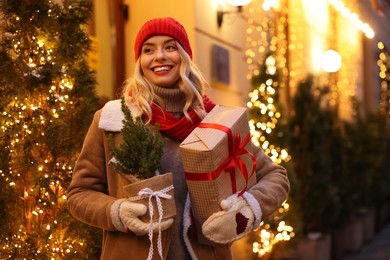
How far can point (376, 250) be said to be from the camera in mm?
11820

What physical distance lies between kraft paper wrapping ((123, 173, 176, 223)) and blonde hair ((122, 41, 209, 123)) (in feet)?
1.16

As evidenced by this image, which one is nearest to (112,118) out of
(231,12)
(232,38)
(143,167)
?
(143,167)

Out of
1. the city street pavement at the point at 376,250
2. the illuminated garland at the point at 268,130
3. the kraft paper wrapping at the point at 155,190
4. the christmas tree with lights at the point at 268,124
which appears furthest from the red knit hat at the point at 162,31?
the city street pavement at the point at 376,250

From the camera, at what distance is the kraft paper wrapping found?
9.24ft

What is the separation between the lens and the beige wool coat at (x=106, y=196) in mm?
→ 3004

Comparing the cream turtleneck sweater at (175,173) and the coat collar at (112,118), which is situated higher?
the coat collar at (112,118)

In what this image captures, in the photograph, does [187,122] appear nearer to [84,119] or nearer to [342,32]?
[84,119]

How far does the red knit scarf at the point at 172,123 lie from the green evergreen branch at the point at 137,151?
244mm

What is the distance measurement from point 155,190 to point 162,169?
0.95 ft

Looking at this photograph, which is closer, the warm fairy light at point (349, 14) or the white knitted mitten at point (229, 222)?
the white knitted mitten at point (229, 222)

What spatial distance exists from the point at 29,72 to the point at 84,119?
1.31 ft

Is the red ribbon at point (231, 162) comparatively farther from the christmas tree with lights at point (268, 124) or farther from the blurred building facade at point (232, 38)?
the christmas tree with lights at point (268, 124)

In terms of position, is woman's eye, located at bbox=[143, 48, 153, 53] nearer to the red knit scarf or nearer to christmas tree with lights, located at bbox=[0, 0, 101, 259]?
the red knit scarf

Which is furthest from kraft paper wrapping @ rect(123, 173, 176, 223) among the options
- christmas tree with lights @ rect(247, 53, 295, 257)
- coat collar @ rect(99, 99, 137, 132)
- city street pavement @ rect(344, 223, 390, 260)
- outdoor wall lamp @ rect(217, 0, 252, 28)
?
city street pavement @ rect(344, 223, 390, 260)
